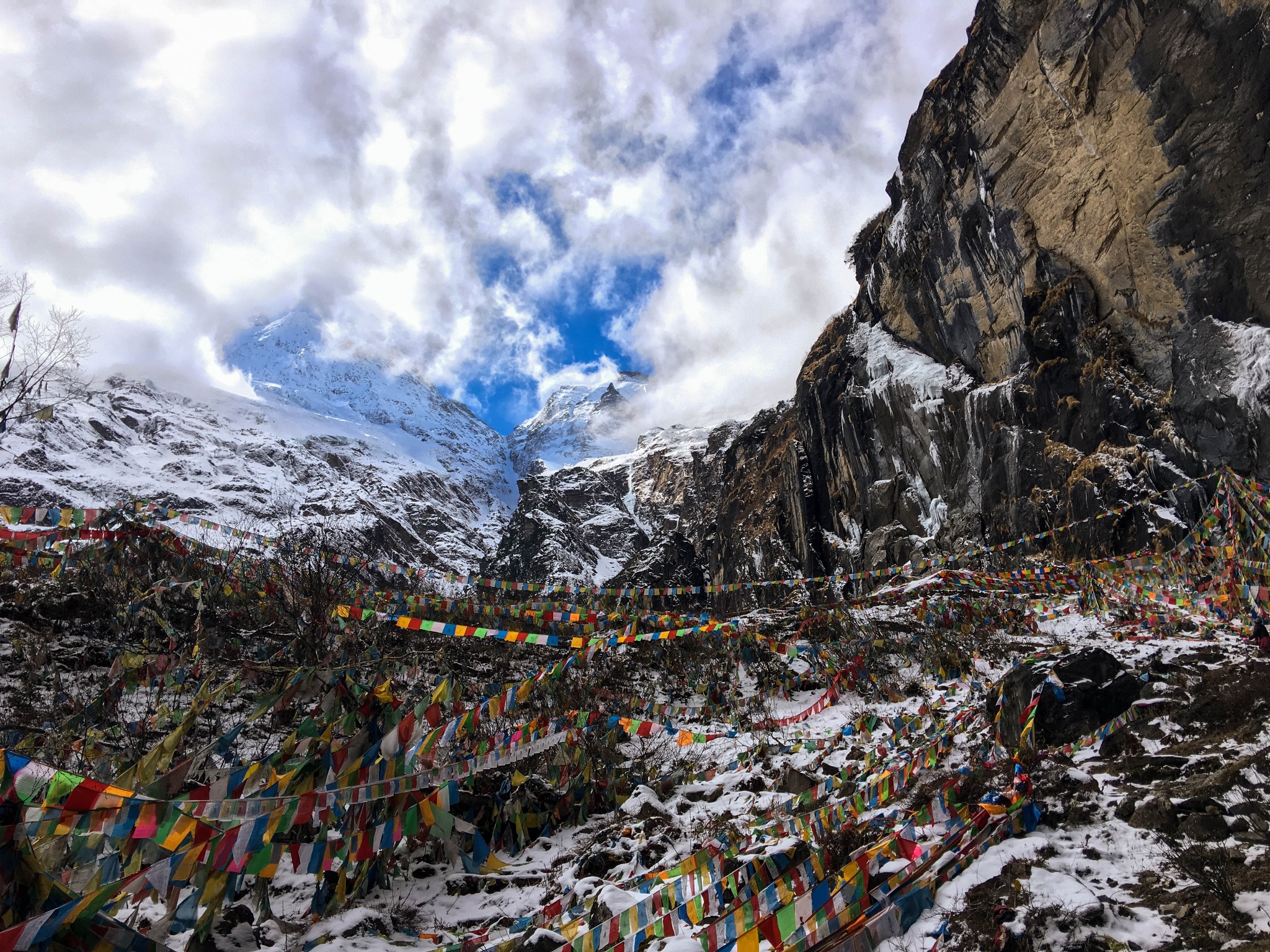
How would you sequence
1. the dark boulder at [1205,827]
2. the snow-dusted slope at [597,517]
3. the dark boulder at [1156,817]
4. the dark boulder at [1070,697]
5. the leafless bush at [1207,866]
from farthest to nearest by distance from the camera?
the snow-dusted slope at [597,517]
the dark boulder at [1070,697]
the dark boulder at [1156,817]
the dark boulder at [1205,827]
the leafless bush at [1207,866]

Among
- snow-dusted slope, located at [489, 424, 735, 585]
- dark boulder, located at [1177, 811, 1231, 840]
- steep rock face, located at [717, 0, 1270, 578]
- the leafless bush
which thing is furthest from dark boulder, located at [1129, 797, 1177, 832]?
snow-dusted slope, located at [489, 424, 735, 585]

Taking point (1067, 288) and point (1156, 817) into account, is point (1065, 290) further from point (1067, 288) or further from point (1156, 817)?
point (1156, 817)

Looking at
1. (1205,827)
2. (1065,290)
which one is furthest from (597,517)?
(1205,827)

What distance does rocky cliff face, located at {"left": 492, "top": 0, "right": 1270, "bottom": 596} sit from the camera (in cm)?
2392

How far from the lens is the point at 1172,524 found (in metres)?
23.6

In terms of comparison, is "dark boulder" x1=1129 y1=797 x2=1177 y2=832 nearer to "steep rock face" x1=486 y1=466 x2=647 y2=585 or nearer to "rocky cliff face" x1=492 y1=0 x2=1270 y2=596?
"rocky cliff face" x1=492 y1=0 x2=1270 y2=596

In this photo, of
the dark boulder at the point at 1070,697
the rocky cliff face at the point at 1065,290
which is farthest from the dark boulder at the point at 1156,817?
the rocky cliff face at the point at 1065,290

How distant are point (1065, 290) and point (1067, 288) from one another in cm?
12

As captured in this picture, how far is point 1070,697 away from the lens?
7078 millimetres

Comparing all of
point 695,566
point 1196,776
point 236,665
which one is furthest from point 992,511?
point 695,566

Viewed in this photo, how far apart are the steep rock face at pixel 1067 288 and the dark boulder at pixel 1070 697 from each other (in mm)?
21396

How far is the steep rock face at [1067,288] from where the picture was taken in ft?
78.5

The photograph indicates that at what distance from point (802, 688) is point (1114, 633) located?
20.9ft

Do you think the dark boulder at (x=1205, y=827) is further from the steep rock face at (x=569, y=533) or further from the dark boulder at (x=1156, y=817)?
the steep rock face at (x=569, y=533)
